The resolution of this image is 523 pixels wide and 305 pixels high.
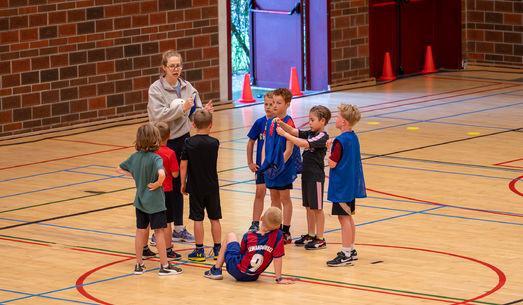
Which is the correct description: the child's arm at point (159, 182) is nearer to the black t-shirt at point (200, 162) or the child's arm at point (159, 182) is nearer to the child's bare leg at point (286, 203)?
the black t-shirt at point (200, 162)

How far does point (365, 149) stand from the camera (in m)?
14.6

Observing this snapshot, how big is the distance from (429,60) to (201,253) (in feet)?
48.1

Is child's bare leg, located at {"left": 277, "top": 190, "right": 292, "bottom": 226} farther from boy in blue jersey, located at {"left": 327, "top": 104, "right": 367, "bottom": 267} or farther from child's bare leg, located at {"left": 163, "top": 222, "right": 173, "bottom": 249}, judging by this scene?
child's bare leg, located at {"left": 163, "top": 222, "right": 173, "bottom": 249}

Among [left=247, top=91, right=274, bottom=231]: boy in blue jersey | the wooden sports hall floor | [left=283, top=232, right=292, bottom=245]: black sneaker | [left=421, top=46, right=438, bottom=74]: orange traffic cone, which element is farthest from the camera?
[left=421, top=46, right=438, bottom=74]: orange traffic cone

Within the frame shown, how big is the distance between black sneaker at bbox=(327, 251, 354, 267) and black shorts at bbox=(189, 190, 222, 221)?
108 centimetres

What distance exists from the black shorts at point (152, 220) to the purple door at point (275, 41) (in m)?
A: 12.4

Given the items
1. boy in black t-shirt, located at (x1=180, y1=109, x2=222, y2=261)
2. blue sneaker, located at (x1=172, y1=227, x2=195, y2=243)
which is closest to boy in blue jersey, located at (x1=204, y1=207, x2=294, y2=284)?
boy in black t-shirt, located at (x1=180, y1=109, x2=222, y2=261)

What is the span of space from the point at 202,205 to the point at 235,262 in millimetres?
959

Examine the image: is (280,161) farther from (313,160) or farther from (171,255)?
(171,255)

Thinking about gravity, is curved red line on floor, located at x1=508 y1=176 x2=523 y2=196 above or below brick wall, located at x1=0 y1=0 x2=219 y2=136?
below

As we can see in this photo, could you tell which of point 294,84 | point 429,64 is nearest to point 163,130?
point 294,84

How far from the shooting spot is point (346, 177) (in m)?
8.92

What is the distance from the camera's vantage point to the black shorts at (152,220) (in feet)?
28.4

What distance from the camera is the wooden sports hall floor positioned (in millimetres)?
8102
